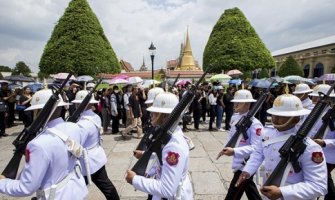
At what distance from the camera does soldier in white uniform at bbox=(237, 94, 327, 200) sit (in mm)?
2438

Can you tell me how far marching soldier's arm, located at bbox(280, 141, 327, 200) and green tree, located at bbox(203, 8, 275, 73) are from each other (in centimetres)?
2162

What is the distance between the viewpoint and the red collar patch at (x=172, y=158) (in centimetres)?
243

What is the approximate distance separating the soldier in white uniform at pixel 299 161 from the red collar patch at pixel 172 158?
2.57 ft

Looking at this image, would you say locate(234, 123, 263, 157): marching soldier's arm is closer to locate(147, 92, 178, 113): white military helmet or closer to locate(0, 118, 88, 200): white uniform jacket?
locate(147, 92, 178, 113): white military helmet

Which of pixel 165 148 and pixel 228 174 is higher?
pixel 165 148

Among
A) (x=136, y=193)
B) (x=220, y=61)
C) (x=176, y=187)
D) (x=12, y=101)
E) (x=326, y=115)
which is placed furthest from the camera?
(x=220, y=61)

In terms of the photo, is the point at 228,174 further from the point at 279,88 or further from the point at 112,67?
the point at 112,67

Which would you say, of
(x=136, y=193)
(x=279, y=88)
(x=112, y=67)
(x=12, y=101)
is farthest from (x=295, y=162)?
(x=112, y=67)

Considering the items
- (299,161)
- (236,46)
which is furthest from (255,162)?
(236,46)

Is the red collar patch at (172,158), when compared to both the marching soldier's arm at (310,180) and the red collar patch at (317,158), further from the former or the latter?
the red collar patch at (317,158)

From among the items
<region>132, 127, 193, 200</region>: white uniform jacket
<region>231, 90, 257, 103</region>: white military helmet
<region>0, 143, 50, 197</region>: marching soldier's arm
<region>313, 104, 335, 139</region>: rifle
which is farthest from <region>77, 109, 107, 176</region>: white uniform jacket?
<region>313, 104, 335, 139</region>: rifle

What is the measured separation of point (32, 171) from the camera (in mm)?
2422

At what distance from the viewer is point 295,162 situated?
2496 mm

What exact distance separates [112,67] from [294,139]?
1879 cm
